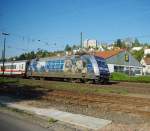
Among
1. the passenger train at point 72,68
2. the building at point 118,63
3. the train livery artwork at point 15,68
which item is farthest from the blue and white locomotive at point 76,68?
the building at point 118,63

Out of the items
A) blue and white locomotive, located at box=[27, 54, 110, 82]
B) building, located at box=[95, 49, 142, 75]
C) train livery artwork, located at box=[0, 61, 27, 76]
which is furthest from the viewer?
building, located at box=[95, 49, 142, 75]

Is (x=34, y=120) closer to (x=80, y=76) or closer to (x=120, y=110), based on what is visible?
(x=120, y=110)

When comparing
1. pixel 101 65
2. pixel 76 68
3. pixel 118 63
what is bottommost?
pixel 76 68

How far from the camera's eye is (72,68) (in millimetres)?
32875

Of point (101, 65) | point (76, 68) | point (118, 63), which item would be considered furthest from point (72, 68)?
point (118, 63)

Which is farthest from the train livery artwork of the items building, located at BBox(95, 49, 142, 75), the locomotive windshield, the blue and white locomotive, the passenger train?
building, located at BBox(95, 49, 142, 75)

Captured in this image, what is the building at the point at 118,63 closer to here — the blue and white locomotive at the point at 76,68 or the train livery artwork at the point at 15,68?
the train livery artwork at the point at 15,68

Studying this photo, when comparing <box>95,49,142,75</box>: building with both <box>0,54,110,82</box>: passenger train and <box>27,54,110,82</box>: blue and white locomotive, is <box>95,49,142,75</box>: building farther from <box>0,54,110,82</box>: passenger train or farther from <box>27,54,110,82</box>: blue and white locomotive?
<box>27,54,110,82</box>: blue and white locomotive

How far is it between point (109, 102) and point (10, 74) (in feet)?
136

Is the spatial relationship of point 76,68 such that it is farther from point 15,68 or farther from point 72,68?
point 15,68

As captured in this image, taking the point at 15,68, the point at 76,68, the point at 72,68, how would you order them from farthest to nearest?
1. the point at 15,68
2. the point at 72,68
3. the point at 76,68

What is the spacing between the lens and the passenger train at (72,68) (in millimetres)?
30141

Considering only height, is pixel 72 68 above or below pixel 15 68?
below

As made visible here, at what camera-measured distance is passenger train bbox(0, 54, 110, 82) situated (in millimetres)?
30141
